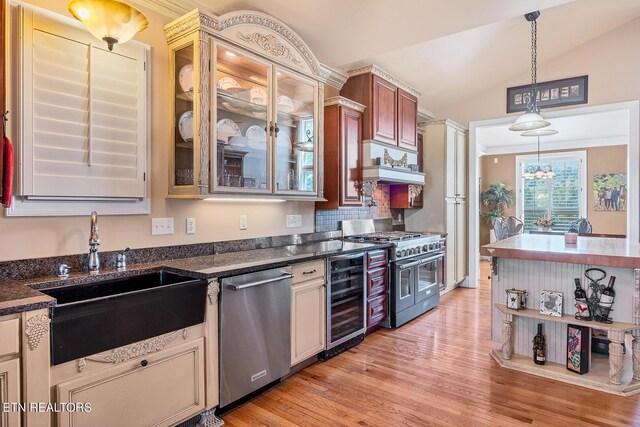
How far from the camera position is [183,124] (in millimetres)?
2479

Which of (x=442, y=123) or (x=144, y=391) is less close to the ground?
(x=442, y=123)

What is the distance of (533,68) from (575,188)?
4920 millimetres

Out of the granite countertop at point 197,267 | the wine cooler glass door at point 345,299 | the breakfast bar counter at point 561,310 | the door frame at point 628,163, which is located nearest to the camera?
the granite countertop at point 197,267

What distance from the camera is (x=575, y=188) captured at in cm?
854

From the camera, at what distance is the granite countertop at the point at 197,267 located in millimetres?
1474

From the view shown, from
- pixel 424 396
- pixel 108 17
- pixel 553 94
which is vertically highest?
pixel 553 94

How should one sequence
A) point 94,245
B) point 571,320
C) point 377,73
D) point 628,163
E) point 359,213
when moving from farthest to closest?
point 628,163 → point 359,213 → point 377,73 → point 571,320 → point 94,245

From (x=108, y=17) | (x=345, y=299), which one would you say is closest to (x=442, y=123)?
(x=345, y=299)

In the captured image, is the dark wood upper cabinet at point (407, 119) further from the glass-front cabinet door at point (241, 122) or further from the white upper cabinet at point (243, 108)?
the glass-front cabinet door at point (241, 122)

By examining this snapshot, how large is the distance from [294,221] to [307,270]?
79cm

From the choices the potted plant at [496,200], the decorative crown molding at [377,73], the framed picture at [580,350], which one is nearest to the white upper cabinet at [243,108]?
the decorative crown molding at [377,73]

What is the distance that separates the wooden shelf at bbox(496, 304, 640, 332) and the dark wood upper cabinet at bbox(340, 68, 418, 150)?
2087 millimetres

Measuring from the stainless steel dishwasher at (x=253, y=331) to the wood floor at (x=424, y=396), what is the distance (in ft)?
0.57

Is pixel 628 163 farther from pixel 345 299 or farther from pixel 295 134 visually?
pixel 295 134
